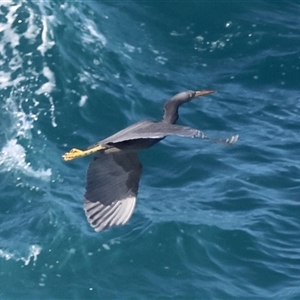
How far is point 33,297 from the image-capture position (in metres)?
11.8

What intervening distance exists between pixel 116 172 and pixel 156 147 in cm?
525

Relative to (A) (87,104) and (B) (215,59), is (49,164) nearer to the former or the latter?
(A) (87,104)

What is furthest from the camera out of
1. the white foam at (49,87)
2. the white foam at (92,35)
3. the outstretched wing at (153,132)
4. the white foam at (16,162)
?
the white foam at (92,35)

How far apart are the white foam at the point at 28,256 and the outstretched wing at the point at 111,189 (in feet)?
10.7

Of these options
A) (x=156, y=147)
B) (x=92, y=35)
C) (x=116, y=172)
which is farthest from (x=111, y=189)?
(x=92, y=35)

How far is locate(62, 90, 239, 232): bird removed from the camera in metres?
8.85

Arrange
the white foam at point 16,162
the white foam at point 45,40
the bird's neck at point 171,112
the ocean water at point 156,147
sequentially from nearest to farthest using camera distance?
the bird's neck at point 171,112
the ocean water at point 156,147
the white foam at point 16,162
the white foam at point 45,40

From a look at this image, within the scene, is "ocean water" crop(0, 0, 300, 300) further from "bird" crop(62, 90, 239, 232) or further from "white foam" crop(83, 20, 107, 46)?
"bird" crop(62, 90, 239, 232)

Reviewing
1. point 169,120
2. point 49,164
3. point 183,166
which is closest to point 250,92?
point 183,166

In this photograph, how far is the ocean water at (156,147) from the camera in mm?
12055

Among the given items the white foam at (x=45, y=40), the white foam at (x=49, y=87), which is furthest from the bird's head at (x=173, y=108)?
the white foam at (x=45, y=40)

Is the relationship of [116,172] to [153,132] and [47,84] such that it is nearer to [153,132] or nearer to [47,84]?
[153,132]

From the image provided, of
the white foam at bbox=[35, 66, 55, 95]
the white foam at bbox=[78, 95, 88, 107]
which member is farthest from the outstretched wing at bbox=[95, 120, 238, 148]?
the white foam at bbox=[35, 66, 55, 95]

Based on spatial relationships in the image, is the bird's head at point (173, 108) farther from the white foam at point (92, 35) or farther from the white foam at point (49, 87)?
the white foam at point (92, 35)
